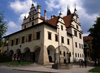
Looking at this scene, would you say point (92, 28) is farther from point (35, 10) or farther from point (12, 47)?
point (12, 47)

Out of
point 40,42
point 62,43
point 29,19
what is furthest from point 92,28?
point 29,19

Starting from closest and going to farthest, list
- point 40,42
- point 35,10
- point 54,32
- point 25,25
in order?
1. point 40,42
2. point 54,32
3. point 35,10
4. point 25,25

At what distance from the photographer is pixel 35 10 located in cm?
3070

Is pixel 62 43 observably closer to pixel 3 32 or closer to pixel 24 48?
pixel 24 48

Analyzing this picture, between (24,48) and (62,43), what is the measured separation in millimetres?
9927

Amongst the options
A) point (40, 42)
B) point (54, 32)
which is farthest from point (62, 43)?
point (40, 42)

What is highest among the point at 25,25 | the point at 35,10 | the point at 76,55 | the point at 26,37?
the point at 35,10

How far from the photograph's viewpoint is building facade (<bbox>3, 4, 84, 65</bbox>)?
20.7 metres

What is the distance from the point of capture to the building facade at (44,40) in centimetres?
2066

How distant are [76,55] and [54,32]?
515 inches

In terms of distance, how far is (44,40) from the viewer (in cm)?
2044

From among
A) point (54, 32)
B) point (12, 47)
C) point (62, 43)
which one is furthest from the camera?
point (12, 47)

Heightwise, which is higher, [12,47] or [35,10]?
[35,10]

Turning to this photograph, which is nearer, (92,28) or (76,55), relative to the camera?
(92,28)
